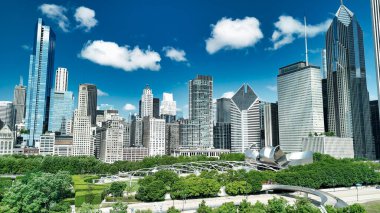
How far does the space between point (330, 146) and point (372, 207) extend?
10961cm

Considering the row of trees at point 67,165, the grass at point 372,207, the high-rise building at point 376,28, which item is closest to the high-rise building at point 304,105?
the row of trees at point 67,165

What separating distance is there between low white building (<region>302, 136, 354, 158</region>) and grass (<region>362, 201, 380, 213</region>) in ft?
328

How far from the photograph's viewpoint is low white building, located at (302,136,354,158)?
6166 inches

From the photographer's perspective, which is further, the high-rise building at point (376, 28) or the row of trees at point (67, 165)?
the row of trees at point (67, 165)

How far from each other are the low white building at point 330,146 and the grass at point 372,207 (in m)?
99.8

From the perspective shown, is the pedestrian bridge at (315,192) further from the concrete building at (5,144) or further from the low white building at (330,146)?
the concrete building at (5,144)

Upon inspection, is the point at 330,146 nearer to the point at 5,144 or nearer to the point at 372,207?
the point at 372,207

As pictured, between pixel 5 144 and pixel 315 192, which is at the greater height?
pixel 5 144

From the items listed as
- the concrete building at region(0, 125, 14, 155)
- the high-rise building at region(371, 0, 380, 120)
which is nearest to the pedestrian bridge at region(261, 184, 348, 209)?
the high-rise building at region(371, 0, 380, 120)

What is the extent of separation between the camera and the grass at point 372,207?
5363cm

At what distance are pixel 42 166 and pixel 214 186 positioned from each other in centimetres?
7760

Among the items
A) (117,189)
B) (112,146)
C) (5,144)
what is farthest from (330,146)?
(5,144)

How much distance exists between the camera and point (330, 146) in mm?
158625

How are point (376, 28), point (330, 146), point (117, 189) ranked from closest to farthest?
point (117, 189), point (376, 28), point (330, 146)
